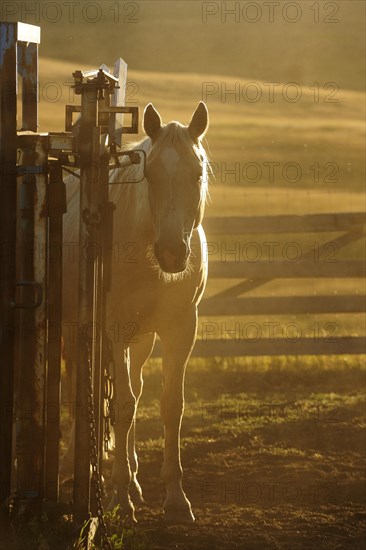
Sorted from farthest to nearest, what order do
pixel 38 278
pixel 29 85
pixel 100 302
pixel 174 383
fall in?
pixel 174 383
pixel 29 85
pixel 100 302
pixel 38 278

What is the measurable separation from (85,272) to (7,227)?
→ 1.40 feet

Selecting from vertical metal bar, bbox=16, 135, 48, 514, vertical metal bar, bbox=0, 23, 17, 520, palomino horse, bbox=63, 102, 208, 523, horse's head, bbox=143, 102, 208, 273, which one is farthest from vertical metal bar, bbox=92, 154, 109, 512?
palomino horse, bbox=63, 102, 208, 523

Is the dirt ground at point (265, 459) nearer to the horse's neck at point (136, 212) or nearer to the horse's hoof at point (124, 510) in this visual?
the horse's hoof at point (124, 510)

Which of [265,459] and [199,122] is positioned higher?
[199,122]

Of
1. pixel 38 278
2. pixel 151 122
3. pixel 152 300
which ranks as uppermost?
pixel 151 122

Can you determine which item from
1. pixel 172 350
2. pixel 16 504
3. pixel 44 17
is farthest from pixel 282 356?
pixel 44 17

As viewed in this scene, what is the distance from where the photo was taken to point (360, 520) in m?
5.92

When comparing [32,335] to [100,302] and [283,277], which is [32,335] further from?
[283,277]

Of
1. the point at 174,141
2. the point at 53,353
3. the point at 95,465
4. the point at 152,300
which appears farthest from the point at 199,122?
the point at 95,465

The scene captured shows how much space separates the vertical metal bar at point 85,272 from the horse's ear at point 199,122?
1.27 metres

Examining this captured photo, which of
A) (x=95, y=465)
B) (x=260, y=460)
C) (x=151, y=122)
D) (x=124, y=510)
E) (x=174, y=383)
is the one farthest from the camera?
(x=260, y=460)

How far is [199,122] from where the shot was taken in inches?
223

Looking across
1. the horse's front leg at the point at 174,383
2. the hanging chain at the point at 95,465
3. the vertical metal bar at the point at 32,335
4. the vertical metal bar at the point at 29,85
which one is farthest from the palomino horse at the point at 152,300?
the hanging chain at the point at 95,465

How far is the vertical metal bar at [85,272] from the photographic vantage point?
4.45 m
